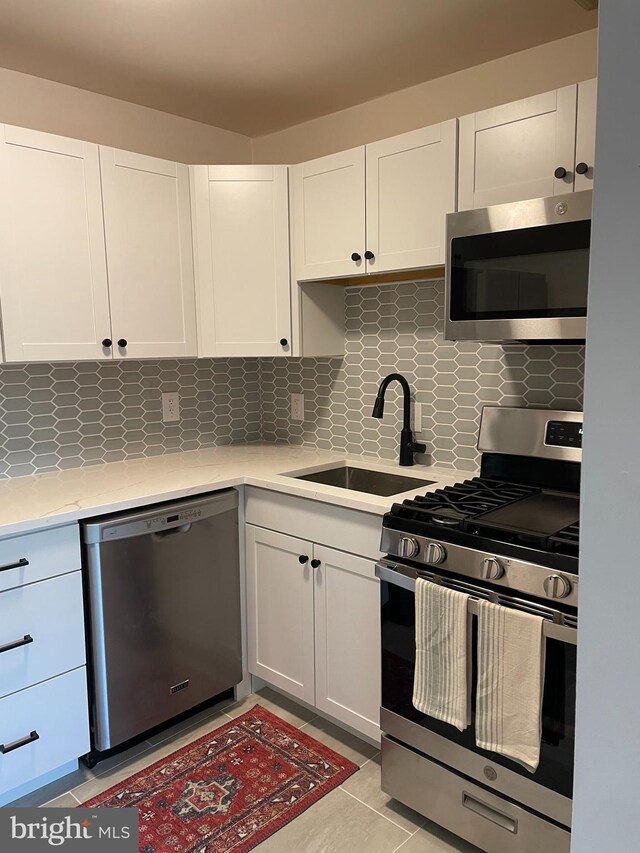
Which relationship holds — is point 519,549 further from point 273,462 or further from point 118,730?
point 118,730

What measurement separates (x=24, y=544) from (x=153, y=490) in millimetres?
456

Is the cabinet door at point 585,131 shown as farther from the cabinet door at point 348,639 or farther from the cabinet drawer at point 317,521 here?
the cabinet door at point 348,639

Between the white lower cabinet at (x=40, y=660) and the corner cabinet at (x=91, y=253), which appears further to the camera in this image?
the corner cabinet at (x=91, y=253)

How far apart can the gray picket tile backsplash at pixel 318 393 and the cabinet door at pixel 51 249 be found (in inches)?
12.5

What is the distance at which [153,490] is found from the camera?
2.17 m

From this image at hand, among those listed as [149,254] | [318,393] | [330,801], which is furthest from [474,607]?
[149,254]

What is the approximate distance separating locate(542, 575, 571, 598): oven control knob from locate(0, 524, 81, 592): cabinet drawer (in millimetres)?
1394

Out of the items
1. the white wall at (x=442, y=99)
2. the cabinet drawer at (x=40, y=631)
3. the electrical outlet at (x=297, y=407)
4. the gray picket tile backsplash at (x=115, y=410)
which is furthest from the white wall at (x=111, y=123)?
the cabinet drawer at (x=40, y=631)

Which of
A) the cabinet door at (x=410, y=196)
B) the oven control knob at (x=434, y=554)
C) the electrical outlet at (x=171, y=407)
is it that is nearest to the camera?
the oven control knob at (x=434, y=554)

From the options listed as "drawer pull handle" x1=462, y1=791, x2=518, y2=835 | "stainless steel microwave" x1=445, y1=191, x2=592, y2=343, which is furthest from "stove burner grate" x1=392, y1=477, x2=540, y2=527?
"drawer pull handle" x1=462, y1=791, x2=518, y2=835

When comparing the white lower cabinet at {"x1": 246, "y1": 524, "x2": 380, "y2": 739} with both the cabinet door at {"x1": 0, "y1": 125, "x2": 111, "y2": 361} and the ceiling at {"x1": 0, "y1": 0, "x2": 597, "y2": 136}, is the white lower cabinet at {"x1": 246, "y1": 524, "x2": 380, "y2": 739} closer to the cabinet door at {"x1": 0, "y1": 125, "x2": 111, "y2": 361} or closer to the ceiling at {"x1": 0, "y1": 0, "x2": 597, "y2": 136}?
the cabinet door at {"x1": 0, "y1": 125, "x2": 111, "y2": 361}

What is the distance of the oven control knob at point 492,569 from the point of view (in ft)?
5.13

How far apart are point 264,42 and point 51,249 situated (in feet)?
3.38

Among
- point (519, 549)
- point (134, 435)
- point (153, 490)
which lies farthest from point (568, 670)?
point (134, 435)
